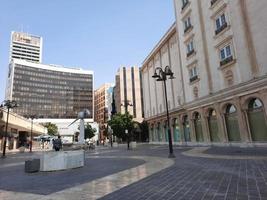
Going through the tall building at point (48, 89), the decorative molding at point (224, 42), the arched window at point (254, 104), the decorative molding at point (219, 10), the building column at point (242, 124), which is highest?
the tall building at point (48, 89)

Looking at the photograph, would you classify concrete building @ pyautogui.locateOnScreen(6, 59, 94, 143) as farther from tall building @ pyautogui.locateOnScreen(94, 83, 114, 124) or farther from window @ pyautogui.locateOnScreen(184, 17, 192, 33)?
window @ pyautogui.locateOnScreen(184, 17, 192, 33)

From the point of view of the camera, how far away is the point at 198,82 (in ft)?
92.4

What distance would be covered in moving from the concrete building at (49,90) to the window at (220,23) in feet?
340

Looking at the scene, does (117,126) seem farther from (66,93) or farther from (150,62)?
(66,93)

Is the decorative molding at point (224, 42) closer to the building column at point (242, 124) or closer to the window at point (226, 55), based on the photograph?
the window at point (226, 55)

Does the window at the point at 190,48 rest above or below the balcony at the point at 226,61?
above

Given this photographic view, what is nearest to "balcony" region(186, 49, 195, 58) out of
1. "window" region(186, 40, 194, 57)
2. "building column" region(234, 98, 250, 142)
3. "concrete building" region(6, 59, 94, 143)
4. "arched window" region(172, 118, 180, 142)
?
"window" region(186, 40, 194, 57)

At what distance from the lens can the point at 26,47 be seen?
600 ft

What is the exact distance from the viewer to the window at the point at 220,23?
2334 cm

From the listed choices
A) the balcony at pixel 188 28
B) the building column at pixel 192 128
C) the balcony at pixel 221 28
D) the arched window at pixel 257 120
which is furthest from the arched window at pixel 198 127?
the balcony at pixel 188 28

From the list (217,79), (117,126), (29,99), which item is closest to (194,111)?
(217,79)

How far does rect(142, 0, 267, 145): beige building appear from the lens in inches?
773

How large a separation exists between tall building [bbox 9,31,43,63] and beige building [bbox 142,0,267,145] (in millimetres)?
172933

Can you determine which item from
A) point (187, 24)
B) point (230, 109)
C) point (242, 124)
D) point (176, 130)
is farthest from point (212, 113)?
point (187, 24)
